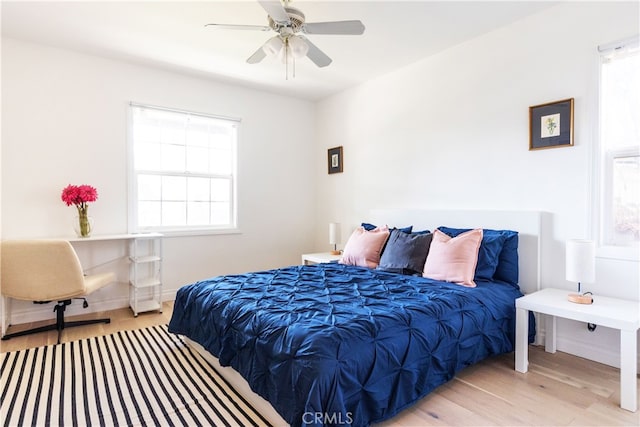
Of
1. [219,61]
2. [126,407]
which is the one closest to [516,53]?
[219,61]

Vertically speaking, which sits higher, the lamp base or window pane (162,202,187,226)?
window pane (162,202,187,226)

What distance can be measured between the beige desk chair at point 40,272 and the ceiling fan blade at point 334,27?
2537mm

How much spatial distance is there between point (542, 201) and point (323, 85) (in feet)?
9.38

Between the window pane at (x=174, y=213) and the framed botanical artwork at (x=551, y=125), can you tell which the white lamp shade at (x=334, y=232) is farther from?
the framed botanical artwork at (x=551, y=125)

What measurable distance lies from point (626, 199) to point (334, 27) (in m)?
2.31

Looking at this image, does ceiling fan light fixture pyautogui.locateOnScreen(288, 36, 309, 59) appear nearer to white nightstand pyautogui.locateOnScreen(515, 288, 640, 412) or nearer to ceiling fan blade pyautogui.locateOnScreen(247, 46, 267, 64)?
ceiling fan blade pyautogui.locateOnScreen(247, 46, 267, 64)

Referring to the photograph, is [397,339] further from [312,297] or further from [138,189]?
[138,189]

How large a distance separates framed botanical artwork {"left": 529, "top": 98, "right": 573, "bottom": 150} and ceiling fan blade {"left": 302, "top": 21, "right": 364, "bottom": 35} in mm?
1594

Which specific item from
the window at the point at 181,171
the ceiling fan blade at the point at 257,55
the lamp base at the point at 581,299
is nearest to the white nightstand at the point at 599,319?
the lamp base at the point at 581,299

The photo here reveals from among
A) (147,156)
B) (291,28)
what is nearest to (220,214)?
(147,156)

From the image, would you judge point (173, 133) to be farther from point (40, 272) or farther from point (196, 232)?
point (40, 272)

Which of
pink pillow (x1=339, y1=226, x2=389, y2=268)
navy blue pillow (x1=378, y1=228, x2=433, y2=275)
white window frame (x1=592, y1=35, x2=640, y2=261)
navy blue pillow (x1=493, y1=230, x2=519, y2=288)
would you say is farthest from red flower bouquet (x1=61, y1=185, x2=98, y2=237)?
white window frame (x1=592, y1=35, x2=640, y2=261)

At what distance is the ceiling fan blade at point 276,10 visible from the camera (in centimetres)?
193

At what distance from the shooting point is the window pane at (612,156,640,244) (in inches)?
91.4
